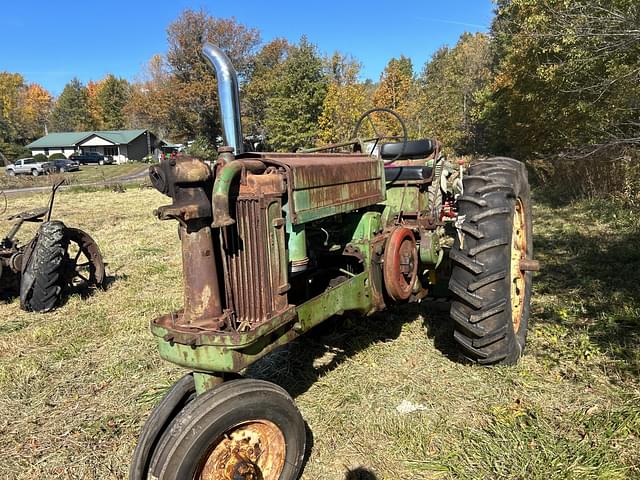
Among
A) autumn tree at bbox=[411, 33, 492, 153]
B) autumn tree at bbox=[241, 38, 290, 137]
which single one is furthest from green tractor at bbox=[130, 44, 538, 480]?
autumn tree at bbox=[241, 38, 290, 137]

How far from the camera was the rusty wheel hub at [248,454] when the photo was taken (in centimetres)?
202

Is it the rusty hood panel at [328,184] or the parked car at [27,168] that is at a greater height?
the parked car at [27,168]

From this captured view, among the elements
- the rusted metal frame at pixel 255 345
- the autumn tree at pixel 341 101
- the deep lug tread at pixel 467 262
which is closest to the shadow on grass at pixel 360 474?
the rusted metal frame at pixel 255 345

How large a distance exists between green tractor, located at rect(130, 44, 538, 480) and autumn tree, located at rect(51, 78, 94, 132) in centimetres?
7664

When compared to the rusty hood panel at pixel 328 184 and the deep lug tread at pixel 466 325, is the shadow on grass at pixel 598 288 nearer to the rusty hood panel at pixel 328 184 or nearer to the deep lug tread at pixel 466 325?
the deep lug tread at pixel 466 325

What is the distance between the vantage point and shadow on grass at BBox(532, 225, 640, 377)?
3.64 m

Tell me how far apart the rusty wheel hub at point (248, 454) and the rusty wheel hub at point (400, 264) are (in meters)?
1.48

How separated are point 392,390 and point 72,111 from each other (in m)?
78.6

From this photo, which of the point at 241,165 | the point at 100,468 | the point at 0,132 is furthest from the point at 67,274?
the point at 0,132

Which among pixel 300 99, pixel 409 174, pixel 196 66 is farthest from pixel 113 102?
pixel 409 174

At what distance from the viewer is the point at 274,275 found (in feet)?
7.93

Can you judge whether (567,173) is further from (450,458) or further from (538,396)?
(450,458)

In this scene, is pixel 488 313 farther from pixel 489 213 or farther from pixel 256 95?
pixel 256 95

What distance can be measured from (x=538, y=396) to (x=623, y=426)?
0.49 m
